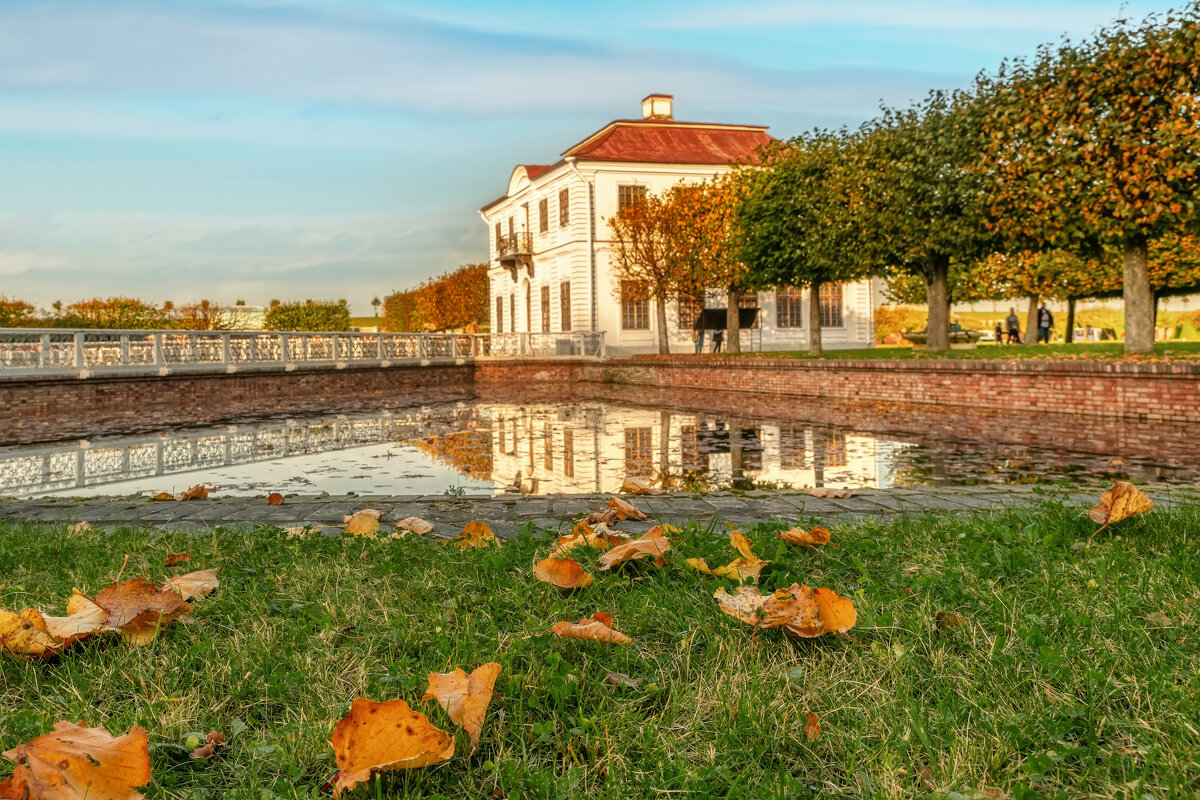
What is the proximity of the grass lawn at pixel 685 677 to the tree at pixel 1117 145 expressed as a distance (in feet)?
45.1

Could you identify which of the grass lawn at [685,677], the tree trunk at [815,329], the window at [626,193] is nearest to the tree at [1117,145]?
the tree trunk at [815,329]

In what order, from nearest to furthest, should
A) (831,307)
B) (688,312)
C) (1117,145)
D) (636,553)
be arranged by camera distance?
1. (636,553)
2. (1117,145)
3. (688,312)
4. (831,307)

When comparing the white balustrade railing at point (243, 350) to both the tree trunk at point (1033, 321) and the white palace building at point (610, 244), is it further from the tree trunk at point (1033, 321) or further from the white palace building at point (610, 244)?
the tree trunk at point (1033, 321)

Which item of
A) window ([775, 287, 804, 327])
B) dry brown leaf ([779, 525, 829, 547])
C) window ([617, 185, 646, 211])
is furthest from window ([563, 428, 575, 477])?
window ([775, 287, 804, 327])

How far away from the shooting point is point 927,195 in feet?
62.6

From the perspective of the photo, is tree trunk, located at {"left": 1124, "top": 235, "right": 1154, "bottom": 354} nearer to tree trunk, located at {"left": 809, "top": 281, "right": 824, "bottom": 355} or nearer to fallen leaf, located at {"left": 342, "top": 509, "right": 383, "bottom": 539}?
tree trunk, located at {"left": 809, "top": 281, "right": 824, "bottom": 355}

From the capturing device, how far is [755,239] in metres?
26.2

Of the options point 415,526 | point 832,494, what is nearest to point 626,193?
point 832,494

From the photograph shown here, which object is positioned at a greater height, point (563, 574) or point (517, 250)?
point (517, 250)

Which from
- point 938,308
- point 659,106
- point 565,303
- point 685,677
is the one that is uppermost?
point 659,106

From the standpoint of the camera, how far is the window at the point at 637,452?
758cm

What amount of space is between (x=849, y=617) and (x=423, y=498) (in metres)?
3.36

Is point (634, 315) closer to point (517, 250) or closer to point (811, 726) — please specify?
point (517, 250)

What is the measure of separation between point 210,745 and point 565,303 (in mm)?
36592
